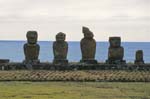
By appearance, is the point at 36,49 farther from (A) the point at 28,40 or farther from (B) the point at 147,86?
(B) the point at 147,86

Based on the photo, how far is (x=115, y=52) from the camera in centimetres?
4128

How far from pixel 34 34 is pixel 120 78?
1007 centimetres

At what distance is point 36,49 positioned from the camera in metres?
40.8

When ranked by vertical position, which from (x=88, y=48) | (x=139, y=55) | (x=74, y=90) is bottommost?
(x=74, y=90)

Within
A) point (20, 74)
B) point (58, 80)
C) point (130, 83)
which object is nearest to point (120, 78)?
point (130, 83)

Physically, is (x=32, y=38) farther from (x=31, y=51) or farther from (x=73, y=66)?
(x=73, y=66)


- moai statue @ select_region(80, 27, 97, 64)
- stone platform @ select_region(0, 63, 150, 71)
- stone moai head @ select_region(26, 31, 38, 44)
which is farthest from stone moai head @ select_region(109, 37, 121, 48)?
stone moai head @ select_region(26, 31, 38, 44)

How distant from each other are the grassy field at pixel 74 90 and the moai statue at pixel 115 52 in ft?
29.7

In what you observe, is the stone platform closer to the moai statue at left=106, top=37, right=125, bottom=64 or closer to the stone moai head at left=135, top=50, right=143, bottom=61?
the moai statue at left=106, top=37, right=125, bottom=64

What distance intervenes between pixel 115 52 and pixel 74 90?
548 inches

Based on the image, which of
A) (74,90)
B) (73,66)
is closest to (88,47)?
(73,66)

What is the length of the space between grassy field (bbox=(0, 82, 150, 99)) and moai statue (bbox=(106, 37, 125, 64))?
29.7ft

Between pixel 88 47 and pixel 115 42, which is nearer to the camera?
pixel 88 47

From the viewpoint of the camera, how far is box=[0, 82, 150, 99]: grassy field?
83.2ft
